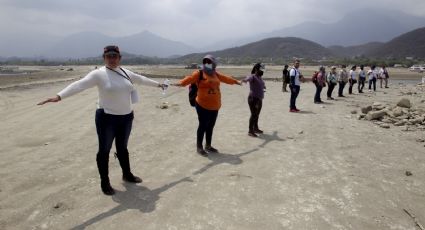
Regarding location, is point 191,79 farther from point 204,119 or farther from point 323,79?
point 323,79

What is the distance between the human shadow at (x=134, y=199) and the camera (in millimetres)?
4910

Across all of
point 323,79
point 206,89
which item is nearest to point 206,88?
point 206,89

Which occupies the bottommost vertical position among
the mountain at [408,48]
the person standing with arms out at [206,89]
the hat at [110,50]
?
the person standing with arms out at [206,89]

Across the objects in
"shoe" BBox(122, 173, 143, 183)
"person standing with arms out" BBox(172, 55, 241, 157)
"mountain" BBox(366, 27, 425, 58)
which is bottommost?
"shoe" BBox(122, 173, 143, 183)

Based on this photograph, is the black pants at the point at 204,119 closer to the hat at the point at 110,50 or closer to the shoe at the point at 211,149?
the shoe at the point at 211,149

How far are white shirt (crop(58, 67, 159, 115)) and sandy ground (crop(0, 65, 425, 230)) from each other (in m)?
1.31

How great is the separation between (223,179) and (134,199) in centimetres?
154

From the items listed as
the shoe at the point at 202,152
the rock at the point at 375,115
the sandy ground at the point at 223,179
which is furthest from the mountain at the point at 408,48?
the shoe at the point at 202,152

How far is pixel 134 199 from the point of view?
5461 mm

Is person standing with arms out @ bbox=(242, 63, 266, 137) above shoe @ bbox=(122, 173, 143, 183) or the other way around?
above

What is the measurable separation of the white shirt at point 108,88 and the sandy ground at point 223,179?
131 centimetres

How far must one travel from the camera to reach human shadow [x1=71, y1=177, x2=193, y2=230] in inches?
193

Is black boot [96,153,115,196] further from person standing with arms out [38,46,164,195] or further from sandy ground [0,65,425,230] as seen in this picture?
sandy ground [0,65,425,230]

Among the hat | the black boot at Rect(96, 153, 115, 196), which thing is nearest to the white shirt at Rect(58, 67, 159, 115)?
the hat
